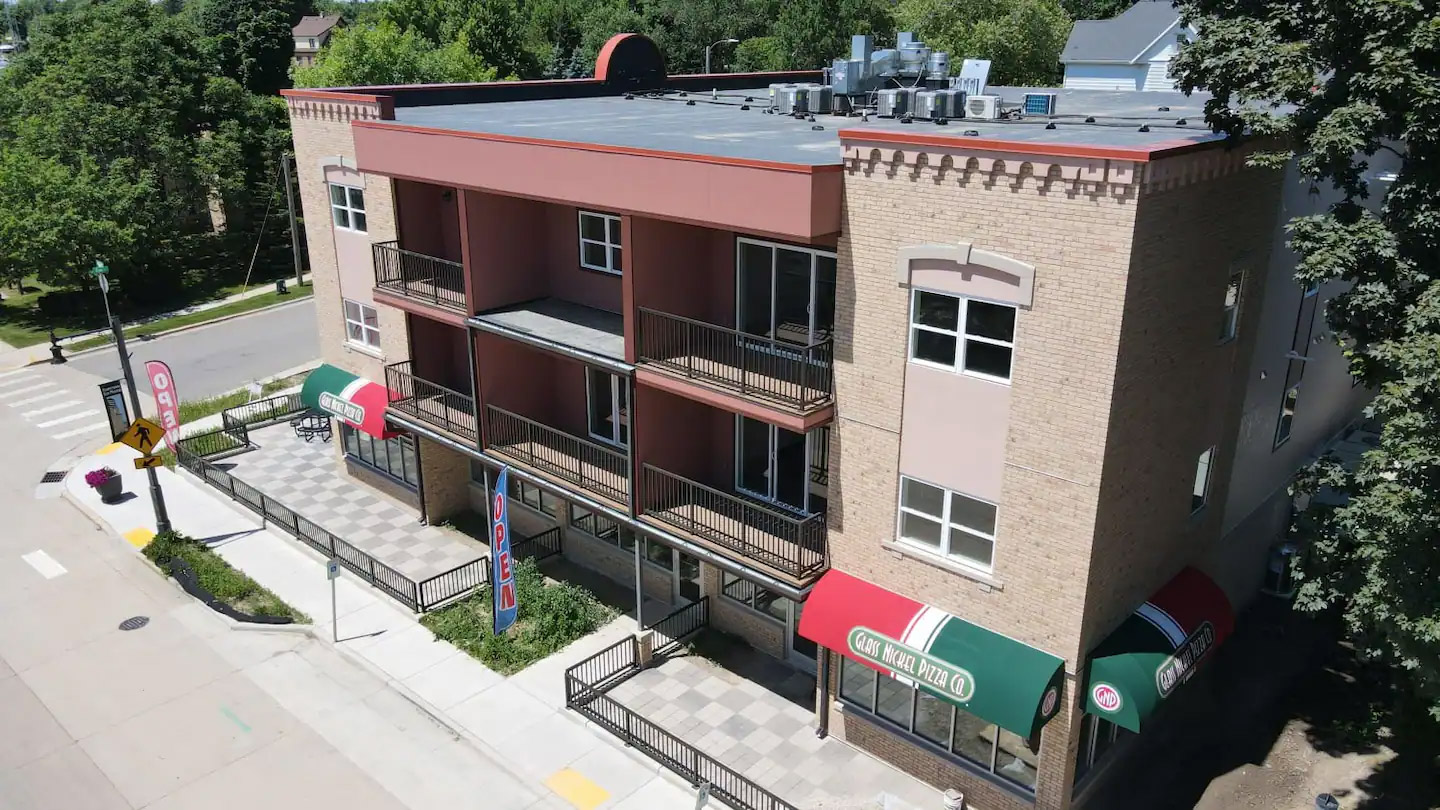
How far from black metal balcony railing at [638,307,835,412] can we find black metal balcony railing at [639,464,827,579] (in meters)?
2.01

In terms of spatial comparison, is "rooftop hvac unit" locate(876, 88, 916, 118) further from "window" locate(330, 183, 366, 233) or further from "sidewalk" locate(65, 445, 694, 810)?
"window" locate(330, 183, 366, 233)

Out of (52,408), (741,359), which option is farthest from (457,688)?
(52,408)

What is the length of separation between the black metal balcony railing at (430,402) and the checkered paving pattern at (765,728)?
24.4ft

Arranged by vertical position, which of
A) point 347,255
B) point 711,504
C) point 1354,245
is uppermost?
point 1354,245

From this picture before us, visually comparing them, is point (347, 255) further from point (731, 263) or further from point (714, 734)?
point (714, 734)

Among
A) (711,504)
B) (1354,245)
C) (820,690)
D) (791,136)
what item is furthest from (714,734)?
(1354,245)

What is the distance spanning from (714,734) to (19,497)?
23.6 m

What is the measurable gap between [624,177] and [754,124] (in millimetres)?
6632

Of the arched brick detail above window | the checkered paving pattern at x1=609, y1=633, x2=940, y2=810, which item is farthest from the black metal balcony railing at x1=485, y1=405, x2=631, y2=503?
the arched brick detail above window

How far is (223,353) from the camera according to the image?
4403 centimetres

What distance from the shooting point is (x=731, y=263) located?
62.3 feet

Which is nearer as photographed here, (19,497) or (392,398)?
(392,398)

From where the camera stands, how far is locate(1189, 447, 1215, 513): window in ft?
58.4

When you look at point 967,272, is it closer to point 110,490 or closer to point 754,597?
point 754,597
